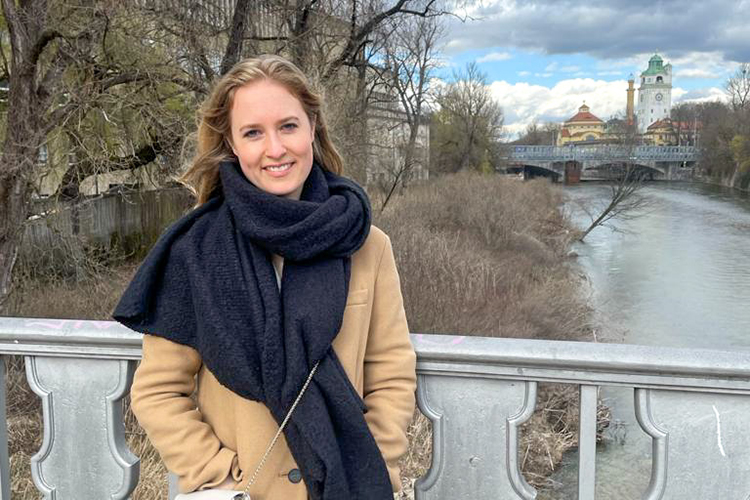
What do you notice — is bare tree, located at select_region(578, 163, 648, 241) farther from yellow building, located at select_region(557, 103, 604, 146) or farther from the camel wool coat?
yellow building, located at select_region(557, 103, 604, 146)

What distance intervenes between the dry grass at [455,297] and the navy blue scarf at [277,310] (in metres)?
2.53

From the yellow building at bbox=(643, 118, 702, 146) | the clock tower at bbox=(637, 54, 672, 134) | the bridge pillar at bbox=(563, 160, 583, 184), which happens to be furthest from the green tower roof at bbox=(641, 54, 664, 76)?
the bridge pillar at bbox=(563, 160, 583, 184)

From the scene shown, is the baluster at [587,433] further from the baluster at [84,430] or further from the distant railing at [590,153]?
the distant railing at [590,153]

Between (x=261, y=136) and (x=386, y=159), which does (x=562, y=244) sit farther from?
(x=261, y=136)

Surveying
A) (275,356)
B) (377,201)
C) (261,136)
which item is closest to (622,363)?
(275,356)

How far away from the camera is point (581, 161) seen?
4953 centimetres

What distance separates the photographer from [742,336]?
13.4 m

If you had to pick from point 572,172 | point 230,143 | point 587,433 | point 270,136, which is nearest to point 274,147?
point 270,136

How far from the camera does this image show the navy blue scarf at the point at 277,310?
1.45 metres

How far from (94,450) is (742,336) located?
14199 millimetres

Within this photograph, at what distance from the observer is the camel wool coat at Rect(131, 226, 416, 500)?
152cm

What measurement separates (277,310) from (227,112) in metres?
0.52

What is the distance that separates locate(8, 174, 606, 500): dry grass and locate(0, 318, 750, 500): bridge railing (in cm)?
200

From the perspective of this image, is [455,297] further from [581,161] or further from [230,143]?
[581,161]
